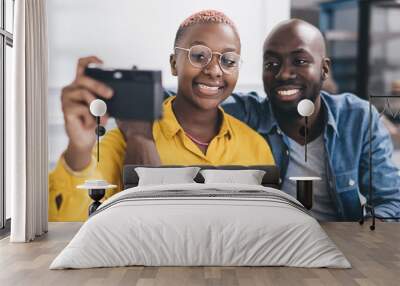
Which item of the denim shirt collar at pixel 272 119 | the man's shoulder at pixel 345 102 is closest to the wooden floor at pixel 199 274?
the denim shirt collar at pixel 272 119

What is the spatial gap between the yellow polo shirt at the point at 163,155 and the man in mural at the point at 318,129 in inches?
7.9

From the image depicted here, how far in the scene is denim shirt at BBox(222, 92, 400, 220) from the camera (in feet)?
24.7

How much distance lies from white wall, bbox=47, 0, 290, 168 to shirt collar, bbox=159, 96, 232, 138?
0.86 ft

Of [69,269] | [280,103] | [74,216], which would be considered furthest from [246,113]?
[69,269]

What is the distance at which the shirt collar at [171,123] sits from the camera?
297 inches

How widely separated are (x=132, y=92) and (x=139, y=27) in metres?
0.82

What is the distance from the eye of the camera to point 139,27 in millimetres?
7668

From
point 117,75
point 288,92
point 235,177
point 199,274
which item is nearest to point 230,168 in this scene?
point 235,177

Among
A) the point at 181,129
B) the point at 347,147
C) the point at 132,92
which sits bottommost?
the point at 347,147

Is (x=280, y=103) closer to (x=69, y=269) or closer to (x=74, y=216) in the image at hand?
(x=74, y=216)

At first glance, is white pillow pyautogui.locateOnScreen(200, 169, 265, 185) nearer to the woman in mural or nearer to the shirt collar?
the woman in mural

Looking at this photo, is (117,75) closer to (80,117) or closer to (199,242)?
(80,117)

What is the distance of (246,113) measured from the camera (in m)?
7.64

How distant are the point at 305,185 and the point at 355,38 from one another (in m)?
1.94
